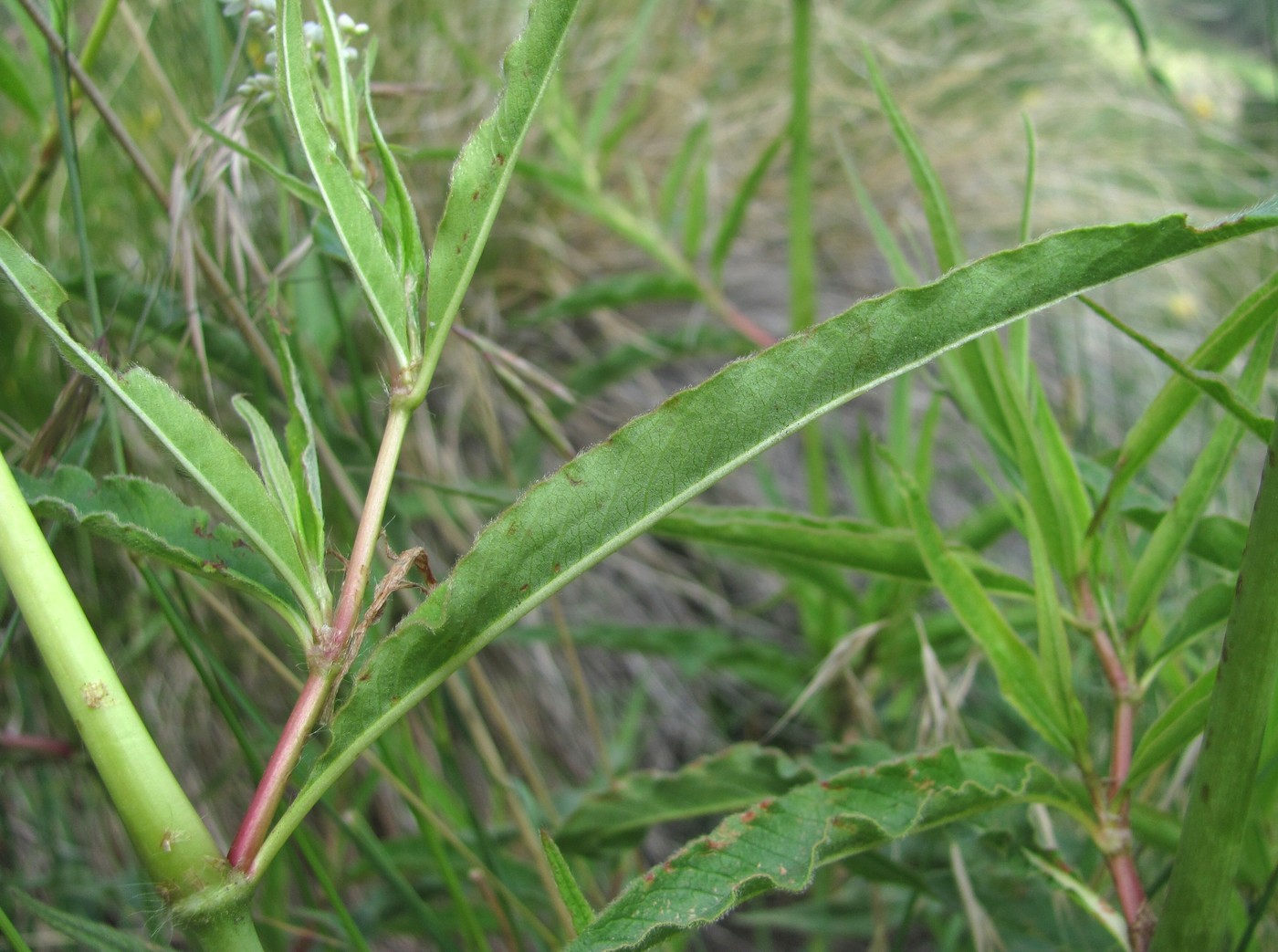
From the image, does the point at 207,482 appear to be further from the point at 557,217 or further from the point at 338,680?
the point at 557,217

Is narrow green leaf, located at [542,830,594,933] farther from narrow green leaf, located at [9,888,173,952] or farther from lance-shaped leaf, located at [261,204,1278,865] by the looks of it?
narrow green leaf, located at [9,888,173,952]

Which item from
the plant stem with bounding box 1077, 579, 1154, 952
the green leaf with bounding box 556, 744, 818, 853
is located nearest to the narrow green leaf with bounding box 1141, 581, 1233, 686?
the plant stem with bounding box 1077, 579, 1154, 952

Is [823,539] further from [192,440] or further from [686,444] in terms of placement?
[192,440]

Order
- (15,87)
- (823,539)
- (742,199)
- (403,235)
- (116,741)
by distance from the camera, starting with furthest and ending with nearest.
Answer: (742,199) < (15,87) < (823,539) < (403,235) < (116,741)

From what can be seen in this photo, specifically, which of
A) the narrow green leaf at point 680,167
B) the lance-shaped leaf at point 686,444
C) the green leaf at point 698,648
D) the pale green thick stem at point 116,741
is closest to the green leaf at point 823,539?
the lance-shaped leaf at point 686,444

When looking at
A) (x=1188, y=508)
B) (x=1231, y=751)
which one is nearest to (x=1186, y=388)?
(x=1188, y=508)

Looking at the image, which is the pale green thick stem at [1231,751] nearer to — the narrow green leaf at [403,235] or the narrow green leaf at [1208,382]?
the narrow green leaf at [1208,382]
